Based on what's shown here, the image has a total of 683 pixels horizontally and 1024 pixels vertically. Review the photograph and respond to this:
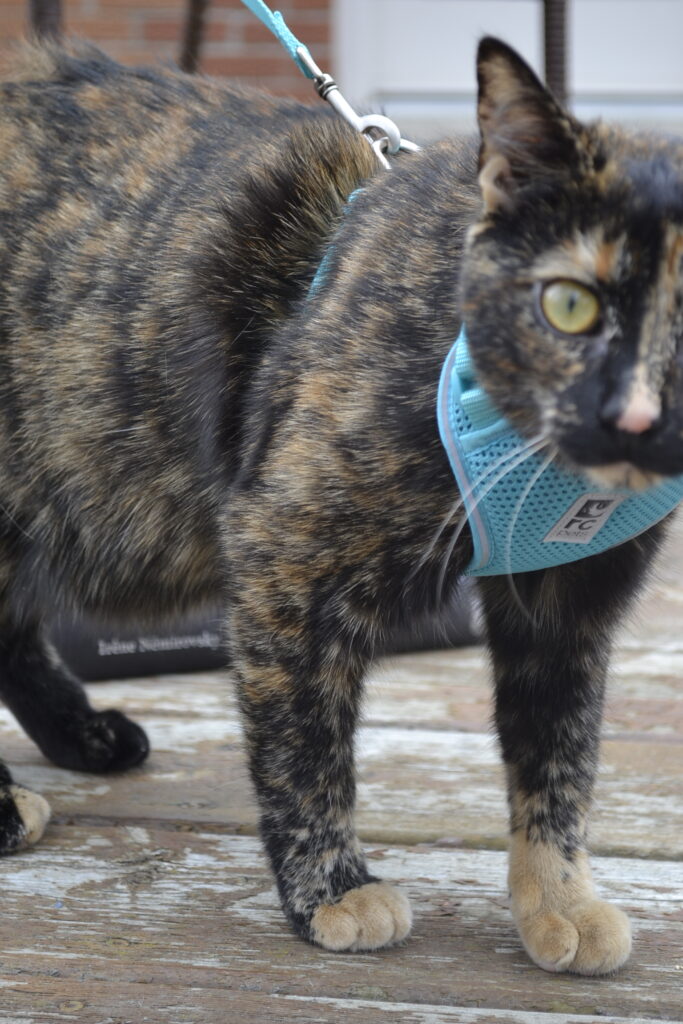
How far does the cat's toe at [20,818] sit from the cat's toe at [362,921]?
1.42 ft

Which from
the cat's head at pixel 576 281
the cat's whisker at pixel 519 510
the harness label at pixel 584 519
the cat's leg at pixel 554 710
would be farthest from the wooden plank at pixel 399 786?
the cat's head at pixel 576 281

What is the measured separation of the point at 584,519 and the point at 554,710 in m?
0.34

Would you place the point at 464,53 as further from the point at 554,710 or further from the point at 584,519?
the point at 584,519

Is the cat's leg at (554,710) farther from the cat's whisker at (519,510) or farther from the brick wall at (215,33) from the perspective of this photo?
the brick wall at (215,33)

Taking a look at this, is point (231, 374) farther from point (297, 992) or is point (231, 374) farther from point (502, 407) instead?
point (297, 992)

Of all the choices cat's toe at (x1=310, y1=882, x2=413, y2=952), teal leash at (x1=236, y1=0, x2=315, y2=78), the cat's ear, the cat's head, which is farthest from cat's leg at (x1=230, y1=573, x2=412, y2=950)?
teal leash at (x1=236, y1=0, x2=315, y2=78)

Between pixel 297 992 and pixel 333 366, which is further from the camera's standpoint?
pixel 333 366

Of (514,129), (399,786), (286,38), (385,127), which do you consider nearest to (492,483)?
(514,129)

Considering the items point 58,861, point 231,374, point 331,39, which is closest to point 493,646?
point 231,374

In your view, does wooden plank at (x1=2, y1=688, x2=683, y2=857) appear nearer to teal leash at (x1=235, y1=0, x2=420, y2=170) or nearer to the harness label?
the harness label

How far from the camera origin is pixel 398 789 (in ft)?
6.17

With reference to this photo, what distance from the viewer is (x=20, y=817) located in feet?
5.43

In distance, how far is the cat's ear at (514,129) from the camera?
1.20m

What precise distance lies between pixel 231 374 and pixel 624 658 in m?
1.19
